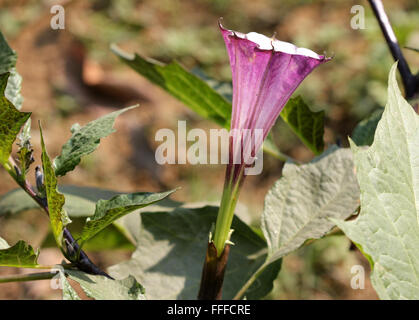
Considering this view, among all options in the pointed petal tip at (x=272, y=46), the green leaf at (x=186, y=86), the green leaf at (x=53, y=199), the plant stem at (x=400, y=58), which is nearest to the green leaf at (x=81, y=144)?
the green leaf at (x=53, y=199)

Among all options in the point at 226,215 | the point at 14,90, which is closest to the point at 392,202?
the point at 226,215

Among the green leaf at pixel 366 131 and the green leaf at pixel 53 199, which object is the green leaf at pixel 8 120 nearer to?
the green leaf at pixel 53 199

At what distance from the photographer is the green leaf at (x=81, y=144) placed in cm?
50

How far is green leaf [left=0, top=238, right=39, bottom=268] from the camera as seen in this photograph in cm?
45

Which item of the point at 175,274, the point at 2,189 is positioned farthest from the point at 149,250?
the point at 2,189

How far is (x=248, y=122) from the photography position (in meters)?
0.51

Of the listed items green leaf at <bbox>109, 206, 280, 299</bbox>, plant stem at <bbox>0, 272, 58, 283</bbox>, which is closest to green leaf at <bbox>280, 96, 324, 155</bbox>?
green leaf at <bbox>109, 206, 280, 299</bbox>

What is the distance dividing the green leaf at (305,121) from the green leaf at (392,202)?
274 millimetres

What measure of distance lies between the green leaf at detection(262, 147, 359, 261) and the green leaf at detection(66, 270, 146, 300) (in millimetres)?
169

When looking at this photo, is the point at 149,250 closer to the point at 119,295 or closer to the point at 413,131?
the point at 119,295

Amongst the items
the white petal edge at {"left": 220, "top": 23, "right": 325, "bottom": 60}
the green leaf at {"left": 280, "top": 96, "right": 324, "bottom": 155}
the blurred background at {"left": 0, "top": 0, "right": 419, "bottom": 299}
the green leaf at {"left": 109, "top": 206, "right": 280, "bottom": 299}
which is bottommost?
the blurred background at {"left": 0, "top": 0, "right": 419, "bottom": 299}

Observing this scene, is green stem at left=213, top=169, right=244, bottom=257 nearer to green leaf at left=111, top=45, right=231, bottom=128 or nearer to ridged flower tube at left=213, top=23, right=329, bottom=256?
ridged flower tube at left=213, top=23, right=329, bottom=256

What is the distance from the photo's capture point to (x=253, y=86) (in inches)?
19.3

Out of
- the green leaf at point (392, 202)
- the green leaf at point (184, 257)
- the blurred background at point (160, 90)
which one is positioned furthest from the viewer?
the blurred background at point (160, 90)
